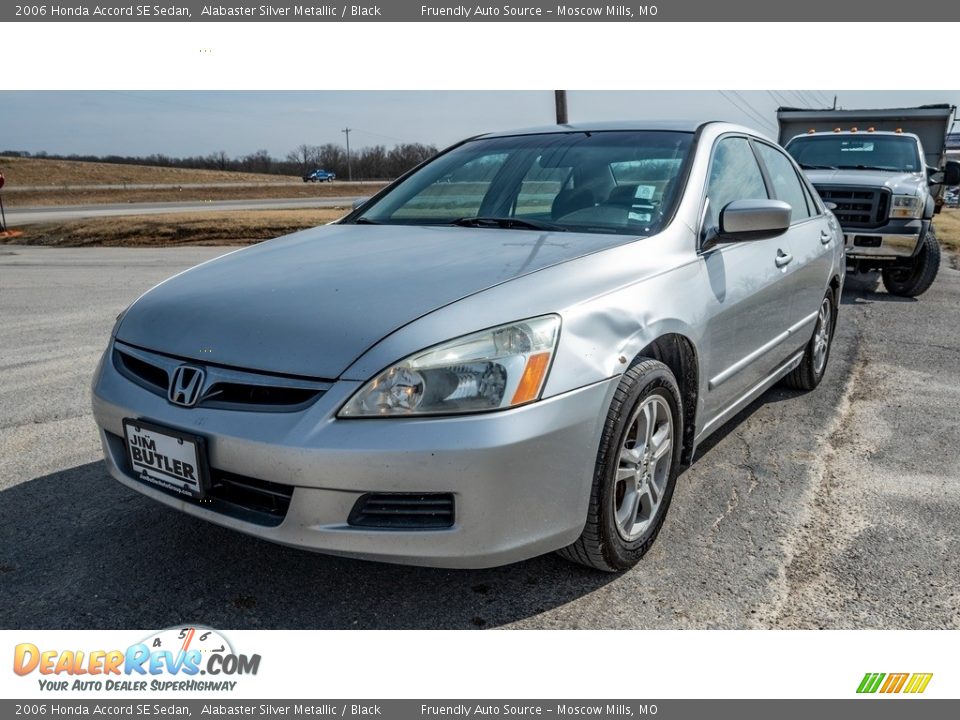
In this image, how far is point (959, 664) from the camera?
230 cm

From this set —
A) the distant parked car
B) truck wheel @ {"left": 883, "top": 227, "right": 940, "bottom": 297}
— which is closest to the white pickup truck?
truck wheel @ {"left": 883, "top": 227, "right": 940, "bottom": 297}

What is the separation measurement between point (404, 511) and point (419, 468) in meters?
0.17

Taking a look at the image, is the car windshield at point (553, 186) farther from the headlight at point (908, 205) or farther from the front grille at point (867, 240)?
the headlight at point (908, 205)

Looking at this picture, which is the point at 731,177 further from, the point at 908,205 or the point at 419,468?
the point at 908,205

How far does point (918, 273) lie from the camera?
8844 mm

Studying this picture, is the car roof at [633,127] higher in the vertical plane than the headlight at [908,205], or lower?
higher

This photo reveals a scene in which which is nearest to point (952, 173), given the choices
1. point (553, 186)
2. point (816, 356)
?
point (816, 356)

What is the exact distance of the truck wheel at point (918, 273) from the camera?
8750 millimetres

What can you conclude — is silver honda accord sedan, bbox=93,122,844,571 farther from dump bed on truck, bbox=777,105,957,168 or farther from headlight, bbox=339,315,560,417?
dump bed on truck, bbox=777,105,957,168

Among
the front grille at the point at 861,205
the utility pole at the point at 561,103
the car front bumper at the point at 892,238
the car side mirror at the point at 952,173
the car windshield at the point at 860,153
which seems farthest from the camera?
the utility pole at the point at 561,103

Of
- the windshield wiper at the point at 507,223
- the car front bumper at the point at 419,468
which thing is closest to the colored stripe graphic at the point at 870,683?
the car front bumper at the point at 419,468
